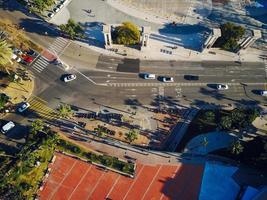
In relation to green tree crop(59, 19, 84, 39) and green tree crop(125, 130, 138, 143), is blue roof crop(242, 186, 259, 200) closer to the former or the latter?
green tree crop(125, 130, 138, 143)

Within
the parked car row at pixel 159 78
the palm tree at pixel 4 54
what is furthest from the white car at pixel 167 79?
the palm tree at pixel 4 54

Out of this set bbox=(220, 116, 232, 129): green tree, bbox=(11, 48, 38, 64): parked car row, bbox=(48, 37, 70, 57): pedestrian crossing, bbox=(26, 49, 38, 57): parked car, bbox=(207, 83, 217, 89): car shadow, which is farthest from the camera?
bbox=(48, 37, 70, 57): pedestrian crossing

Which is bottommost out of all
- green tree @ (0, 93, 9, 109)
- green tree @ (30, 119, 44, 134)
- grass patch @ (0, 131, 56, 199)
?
grass patch @ (0, 131, 56, 199)

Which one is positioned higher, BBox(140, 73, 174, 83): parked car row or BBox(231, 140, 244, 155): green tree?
BBox(140, 73, 174, 83): parked car row

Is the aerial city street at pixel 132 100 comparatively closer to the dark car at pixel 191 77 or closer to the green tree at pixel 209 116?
the green tree at pixel 209 116

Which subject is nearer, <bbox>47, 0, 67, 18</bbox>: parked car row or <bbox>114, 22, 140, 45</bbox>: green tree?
<bbox>114, 22, 140, 45</bbox>: green tree

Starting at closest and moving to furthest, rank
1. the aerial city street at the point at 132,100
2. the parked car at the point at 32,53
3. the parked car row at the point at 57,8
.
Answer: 1. the aerial city street at the point at 132,100
2. the parked car at the point at 32,53
3. the parked car row at the point at 57,8

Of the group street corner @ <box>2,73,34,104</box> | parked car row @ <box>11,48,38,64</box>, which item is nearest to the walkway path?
street corner @ <box>2,73,34,104</box>
